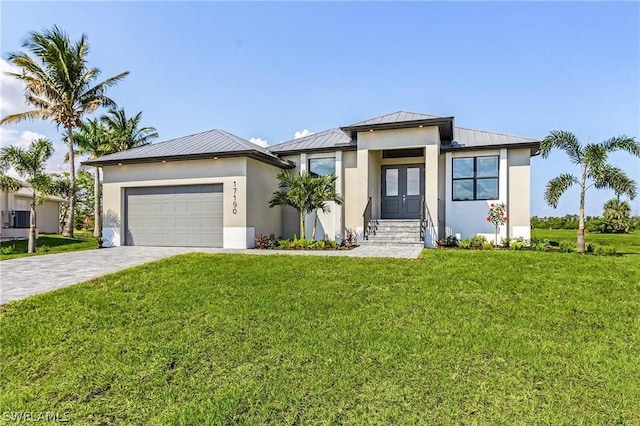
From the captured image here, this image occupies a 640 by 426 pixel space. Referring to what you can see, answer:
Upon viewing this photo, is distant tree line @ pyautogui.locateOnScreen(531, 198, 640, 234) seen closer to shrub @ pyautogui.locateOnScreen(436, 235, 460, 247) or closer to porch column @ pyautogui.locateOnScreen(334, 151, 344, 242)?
shrub @ pyautogui.locateOnScreen(436, 235, 460, 247)

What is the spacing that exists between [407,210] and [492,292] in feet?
29.0

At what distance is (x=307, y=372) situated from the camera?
4168mm

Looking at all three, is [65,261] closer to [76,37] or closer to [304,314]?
[304,314]

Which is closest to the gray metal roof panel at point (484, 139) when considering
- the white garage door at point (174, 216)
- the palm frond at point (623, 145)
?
the palm frond at point (623, 145)

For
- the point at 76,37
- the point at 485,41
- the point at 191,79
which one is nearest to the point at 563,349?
the point at 485,41

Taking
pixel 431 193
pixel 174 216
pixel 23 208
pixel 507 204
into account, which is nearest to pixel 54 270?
pixel 174 216

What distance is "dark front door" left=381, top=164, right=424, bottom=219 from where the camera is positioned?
15.2m

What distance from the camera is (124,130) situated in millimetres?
26391

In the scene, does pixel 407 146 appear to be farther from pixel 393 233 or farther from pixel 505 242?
pixel 505 242

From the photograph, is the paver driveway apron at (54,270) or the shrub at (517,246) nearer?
the paver driveway apron at (54,270)

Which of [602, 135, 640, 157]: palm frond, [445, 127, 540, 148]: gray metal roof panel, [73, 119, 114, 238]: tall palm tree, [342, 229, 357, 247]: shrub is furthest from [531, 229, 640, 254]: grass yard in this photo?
[73, 119, 114, 238]: tall palm tree

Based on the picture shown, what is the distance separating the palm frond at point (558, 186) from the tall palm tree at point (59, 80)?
2292 cm

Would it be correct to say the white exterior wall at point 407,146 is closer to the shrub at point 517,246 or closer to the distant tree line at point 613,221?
the shrub at point 517,246

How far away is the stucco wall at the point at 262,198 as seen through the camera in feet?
44.3
